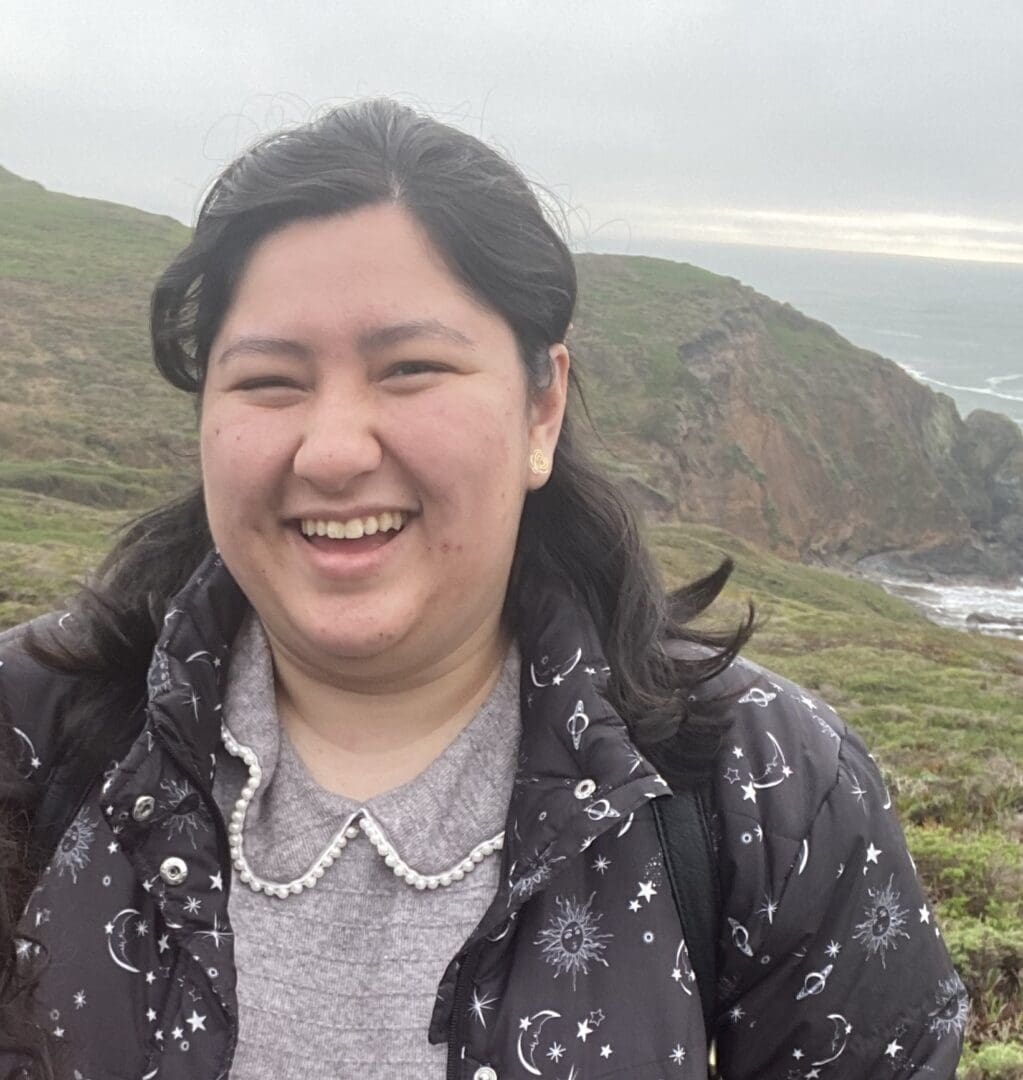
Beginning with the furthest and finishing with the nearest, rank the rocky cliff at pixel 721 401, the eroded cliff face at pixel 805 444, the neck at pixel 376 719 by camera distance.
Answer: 1. the eroded cliff face at pixel 805 444
2. the rocky cliff at pixel 721 401
3. the neck at pixel 376 719

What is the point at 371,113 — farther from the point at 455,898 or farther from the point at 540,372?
the point at 455,898

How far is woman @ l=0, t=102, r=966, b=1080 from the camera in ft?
5.79

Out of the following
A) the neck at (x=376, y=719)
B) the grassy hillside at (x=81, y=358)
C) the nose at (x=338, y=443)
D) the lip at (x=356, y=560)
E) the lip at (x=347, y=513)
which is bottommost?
the grassy hillside at (x=81, y=358)

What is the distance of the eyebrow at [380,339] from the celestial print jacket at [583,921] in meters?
0.67

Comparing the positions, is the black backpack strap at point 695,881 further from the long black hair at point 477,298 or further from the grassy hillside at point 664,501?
the grassy hillside at point 664,501

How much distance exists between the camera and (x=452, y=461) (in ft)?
6.02

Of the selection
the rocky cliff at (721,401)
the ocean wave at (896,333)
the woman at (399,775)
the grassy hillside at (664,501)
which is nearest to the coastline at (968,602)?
the rocky cliff at (721,401)

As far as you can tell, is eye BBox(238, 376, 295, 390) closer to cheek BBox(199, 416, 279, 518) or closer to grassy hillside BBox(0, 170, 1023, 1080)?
cheek BBox(199, 416, 279, 518)

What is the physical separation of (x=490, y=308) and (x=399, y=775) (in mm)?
962

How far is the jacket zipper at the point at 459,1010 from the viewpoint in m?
1.72

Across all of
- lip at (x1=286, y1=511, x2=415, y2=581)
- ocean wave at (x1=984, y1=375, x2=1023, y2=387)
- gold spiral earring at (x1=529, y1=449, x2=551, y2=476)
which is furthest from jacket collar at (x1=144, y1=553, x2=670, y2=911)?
ocean wave at (x1=984, y1=375, x2=1023, y2=387)

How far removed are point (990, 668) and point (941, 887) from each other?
18.0m

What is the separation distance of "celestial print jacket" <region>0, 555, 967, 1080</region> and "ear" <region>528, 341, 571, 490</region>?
0.48 meters

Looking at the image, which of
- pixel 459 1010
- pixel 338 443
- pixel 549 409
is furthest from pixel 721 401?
pixel 459 1010
